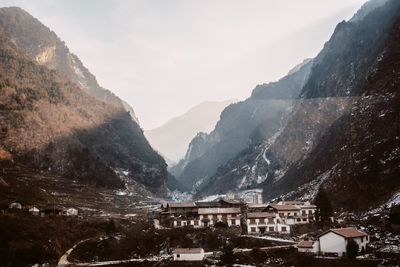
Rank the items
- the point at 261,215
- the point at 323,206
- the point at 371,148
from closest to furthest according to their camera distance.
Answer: the point at 323,206 < the point at 261,215 < the point at 371,148

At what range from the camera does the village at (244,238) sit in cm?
8231

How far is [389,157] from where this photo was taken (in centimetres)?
13475

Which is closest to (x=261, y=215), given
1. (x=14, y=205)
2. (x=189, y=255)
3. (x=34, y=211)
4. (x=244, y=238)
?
(x=244, y=238)

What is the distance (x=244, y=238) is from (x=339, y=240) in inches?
1004

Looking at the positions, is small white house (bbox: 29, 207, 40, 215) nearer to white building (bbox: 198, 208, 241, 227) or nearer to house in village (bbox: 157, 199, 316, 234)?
house in village (bbox: 157, 199, 316, 234)

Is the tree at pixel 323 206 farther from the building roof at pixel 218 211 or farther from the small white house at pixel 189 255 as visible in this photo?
the small white house at pixel 189 255

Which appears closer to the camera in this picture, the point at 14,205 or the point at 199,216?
the point at 199,216

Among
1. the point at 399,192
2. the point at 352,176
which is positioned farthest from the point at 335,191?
the point at 399,192

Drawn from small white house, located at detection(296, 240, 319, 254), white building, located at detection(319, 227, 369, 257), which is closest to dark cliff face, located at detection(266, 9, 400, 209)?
white building, located at detection(319, 227, 369, 257)

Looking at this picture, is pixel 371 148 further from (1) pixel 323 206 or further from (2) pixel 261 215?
(2) pixel 261 215

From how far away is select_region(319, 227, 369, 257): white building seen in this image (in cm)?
8219

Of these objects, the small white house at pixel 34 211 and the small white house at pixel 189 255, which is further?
the small white house at pixel 34 211

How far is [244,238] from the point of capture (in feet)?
339

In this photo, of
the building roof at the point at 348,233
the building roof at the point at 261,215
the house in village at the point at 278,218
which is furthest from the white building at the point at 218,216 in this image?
the building roof at the point at 348,233
